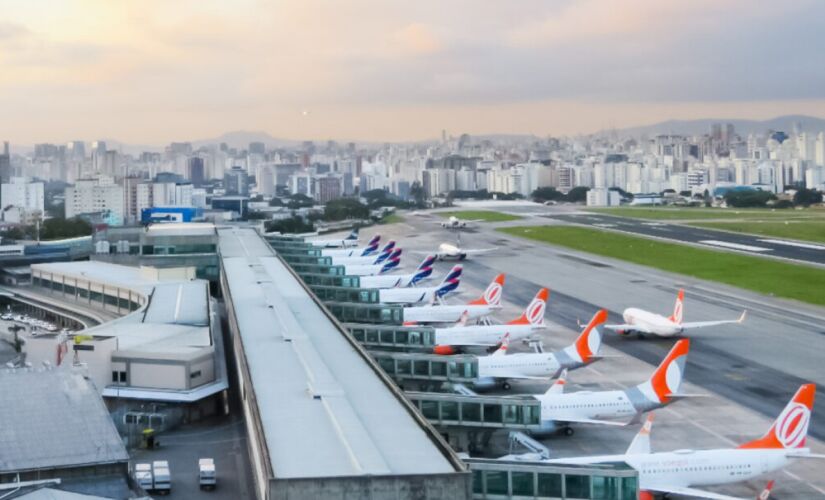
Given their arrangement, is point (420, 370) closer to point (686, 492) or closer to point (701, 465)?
point (701, 465)

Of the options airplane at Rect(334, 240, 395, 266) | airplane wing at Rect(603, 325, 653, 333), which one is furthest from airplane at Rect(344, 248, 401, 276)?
airplane wing at Rect(603, 325, 653, 333)

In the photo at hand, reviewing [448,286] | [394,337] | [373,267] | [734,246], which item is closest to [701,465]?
[394,337]

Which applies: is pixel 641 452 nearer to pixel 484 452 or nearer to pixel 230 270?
pixel 484 452

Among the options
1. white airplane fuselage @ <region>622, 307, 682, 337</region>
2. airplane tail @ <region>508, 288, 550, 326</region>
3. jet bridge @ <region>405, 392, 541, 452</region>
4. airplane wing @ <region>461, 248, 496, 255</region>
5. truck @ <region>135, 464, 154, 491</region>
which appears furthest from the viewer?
airplane wing @ <region>461, 248, 496, 255</region>

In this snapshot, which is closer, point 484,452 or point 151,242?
point 484,452

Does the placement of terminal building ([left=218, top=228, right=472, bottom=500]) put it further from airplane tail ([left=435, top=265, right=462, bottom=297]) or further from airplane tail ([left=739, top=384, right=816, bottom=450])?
airplane tail ([left=435, top=265, right=462, bottom=297])

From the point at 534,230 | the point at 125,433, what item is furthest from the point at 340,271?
the point at 534,230
